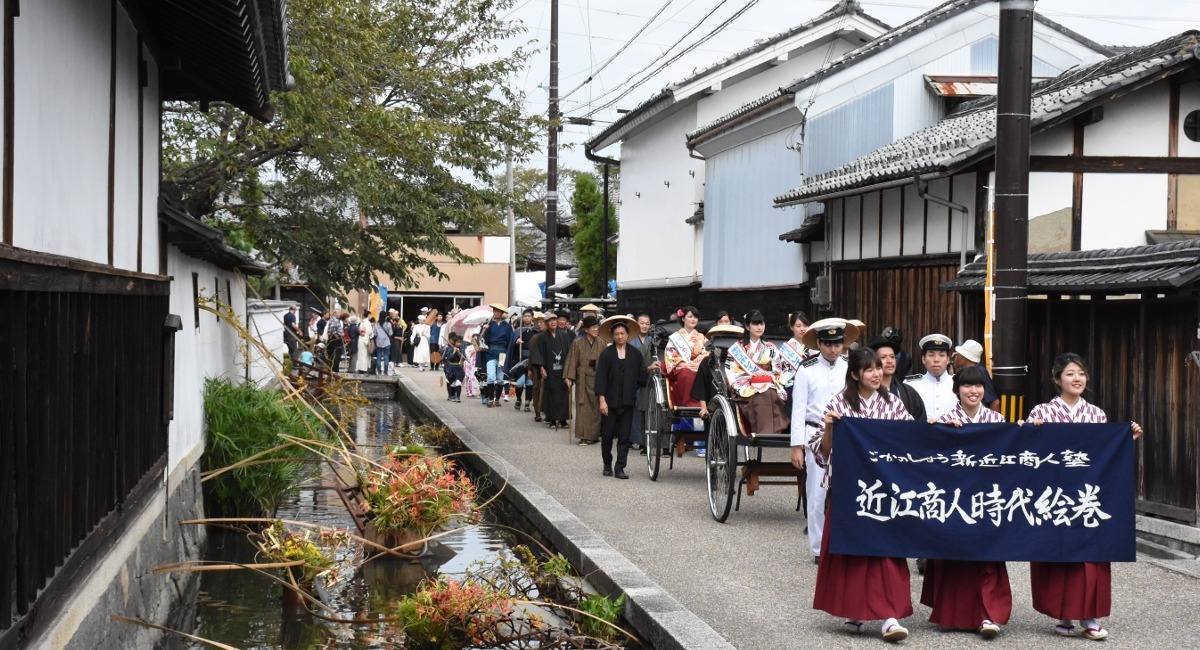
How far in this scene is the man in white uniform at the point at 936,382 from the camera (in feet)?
29.7

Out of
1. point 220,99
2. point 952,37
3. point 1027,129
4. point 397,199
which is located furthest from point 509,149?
point 1027,129

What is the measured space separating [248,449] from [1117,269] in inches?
307

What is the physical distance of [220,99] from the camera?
→ 10445 millimetres

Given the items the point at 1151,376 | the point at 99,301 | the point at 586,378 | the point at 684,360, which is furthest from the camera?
the point at 586,378

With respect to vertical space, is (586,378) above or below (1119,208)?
below

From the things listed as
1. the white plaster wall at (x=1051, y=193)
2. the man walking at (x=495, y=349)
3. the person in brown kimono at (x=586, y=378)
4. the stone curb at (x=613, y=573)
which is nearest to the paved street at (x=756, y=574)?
the stone curb at (x=613, y=573)

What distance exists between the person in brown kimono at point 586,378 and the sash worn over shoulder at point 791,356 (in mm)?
5869

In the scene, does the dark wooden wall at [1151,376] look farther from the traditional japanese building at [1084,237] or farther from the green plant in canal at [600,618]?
the green plant in canal at [600,618]

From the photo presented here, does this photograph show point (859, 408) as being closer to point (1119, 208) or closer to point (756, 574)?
point (756, 574)

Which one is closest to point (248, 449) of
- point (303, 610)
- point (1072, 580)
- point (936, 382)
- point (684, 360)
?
point (303, 610)

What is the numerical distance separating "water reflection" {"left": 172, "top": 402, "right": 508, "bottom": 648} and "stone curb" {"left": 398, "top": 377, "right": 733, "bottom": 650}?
1.79 feet

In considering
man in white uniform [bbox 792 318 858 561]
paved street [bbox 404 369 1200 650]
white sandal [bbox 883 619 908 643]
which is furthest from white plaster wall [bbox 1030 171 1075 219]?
white sandal [bbox 883 619 908 643]

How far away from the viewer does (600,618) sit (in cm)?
730

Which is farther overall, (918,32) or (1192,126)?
(918,32)
